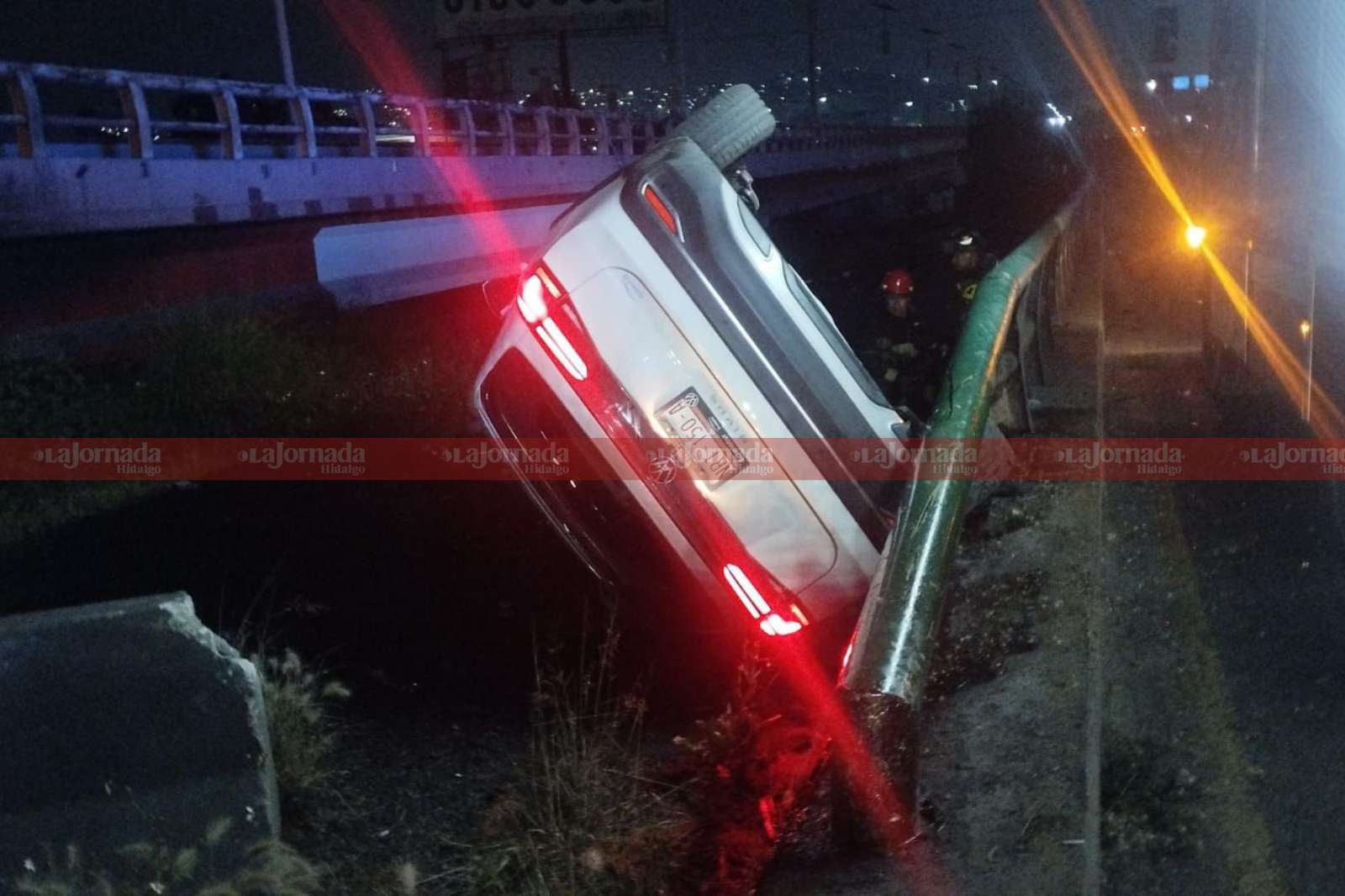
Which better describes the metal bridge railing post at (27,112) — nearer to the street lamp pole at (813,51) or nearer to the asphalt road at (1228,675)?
the asphalt road at (1228,675)

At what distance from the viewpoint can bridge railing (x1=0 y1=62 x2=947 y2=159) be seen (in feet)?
55.3

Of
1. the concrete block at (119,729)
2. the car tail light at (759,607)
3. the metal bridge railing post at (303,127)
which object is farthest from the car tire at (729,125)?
the metal bridge railing post at (303,127)

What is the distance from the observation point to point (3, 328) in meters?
12.6

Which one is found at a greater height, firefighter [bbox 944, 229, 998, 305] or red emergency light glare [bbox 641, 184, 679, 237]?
red emergency light glare [bbox 641, 184, 679, 237]

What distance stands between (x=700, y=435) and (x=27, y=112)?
1349 centimetres

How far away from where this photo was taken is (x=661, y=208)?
540 cm

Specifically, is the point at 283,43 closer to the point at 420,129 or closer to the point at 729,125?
the point at 420,129

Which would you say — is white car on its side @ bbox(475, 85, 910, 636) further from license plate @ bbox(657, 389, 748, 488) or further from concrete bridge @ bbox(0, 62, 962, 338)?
concrete bridge @ bbox(0, 62, 962, 338)

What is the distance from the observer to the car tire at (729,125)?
6.21m

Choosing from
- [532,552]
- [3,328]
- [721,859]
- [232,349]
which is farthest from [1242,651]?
[3,328]

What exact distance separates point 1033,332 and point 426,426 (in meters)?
4.26

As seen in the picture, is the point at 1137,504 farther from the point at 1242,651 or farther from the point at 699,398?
the point at 699,398

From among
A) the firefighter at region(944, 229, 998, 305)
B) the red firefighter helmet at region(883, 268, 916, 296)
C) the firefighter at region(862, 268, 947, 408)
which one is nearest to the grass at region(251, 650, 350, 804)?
the firefighter at region(862, 268, 947, 408)

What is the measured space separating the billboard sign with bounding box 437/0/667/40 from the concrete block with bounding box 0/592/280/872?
1971 inches
